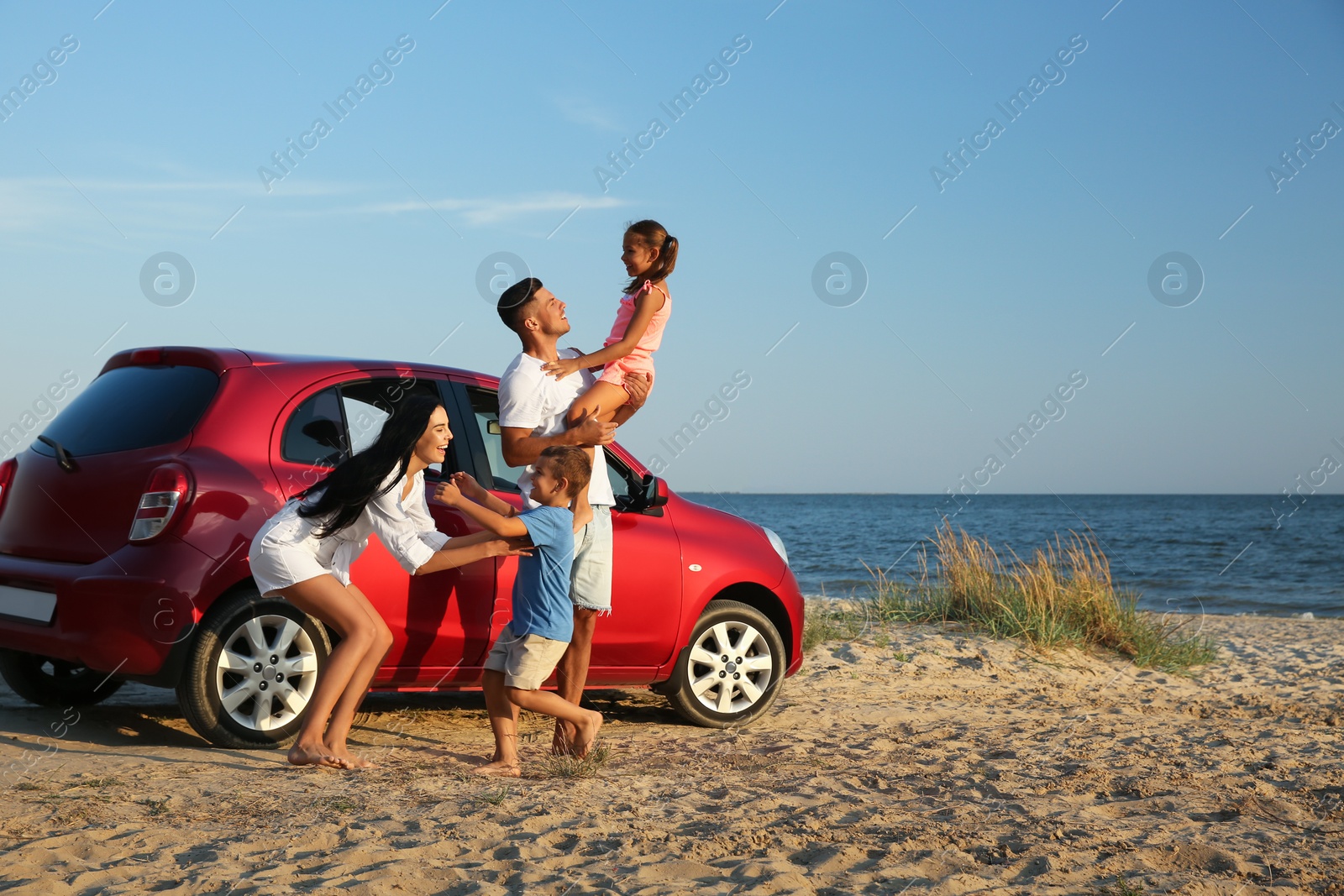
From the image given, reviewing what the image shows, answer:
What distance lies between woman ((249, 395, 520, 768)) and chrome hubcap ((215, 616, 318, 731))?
0.68ft

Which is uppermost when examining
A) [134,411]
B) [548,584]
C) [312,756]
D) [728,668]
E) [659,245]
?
Answer: [659,245]

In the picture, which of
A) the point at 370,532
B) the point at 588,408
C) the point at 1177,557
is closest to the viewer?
the point at 370,532

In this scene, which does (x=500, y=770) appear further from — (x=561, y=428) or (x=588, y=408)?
(x=588, y=408)

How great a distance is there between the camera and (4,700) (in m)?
6.06

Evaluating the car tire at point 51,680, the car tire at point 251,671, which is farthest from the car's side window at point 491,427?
the car tire at point 51,680

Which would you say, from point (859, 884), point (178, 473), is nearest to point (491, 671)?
point (178, 473)

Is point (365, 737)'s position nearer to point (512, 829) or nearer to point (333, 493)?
point (333, 493)

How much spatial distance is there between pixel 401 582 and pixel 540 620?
702 mm

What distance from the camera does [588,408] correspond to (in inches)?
193

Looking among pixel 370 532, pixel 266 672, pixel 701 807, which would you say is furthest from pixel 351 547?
pixel 701 807

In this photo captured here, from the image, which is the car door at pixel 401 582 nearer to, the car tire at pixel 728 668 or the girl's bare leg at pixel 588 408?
the girl's bare leg at pixel 588 408

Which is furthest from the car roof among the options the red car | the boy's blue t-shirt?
the boy's blue t-shirt

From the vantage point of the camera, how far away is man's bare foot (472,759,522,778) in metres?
4.62

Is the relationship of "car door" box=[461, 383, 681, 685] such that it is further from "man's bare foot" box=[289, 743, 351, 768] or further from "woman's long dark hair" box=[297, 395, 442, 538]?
"man's bare foot" box=[289, 743, 351, 768]
